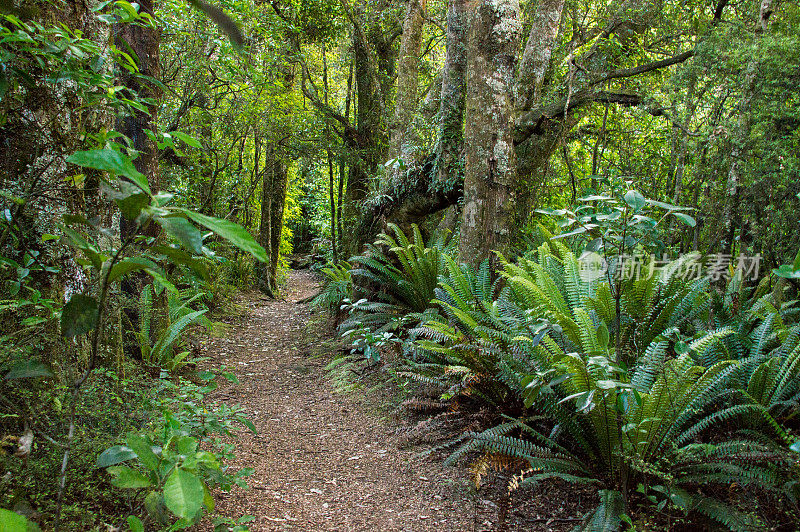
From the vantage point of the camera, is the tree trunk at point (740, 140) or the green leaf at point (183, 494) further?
the tree trunk at point (740, 140)

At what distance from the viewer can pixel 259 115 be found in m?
7.54

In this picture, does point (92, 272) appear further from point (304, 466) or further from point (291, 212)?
point (291, 212)

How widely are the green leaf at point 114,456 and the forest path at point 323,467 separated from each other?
3.66ft

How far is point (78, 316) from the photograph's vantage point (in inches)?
50.0

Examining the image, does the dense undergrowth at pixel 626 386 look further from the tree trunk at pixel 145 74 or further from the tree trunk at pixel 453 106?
the tree trunk at pixel 145 74

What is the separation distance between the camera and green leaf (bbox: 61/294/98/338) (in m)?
1.26

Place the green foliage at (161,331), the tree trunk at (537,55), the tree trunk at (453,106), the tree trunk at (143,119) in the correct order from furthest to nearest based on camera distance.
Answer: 1. the tree trunk at (453,106)
2. the tree trunk at (537,55)
3. the tree trunk at (143,119)
4. the green foliage at (161,331)

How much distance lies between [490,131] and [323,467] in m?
3.10

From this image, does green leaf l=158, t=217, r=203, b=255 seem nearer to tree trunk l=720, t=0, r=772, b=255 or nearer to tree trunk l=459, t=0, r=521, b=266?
tree trunk l=459, t=0, r=521, b=266

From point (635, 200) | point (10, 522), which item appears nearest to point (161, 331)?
point (10, 522)

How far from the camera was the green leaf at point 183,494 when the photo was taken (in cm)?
134

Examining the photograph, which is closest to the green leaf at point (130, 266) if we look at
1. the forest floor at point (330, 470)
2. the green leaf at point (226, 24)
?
the green leaf at point (226, 24)

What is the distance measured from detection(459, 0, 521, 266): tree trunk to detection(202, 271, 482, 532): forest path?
193 cm

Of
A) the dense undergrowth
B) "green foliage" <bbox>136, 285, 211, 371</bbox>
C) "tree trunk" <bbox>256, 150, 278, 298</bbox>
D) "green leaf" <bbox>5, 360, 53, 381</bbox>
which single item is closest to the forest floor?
the dense undergrowth
